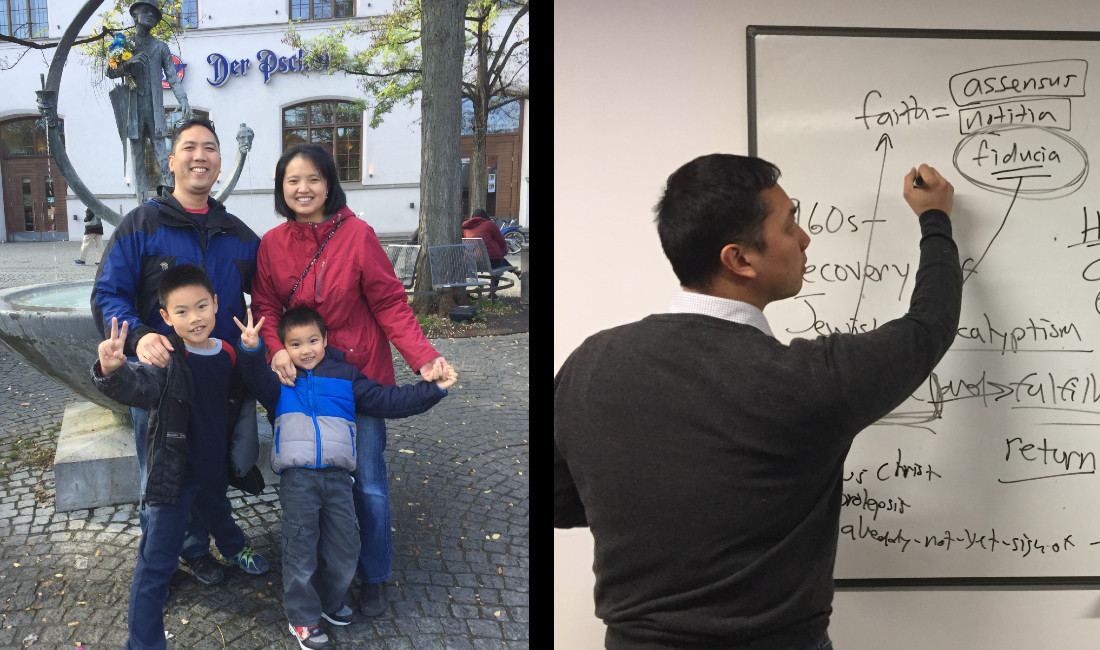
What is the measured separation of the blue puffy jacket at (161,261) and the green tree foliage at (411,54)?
0.43 metres

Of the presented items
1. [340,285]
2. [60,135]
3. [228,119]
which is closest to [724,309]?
[340,285]

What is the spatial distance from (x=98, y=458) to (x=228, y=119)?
82 cm

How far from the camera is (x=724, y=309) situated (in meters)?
1.37

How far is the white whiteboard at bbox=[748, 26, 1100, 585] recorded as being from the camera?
6.18 ft

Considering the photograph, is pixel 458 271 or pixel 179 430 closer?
pixel 179 430

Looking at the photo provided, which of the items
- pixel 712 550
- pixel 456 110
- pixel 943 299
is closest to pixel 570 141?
pixel 456 110

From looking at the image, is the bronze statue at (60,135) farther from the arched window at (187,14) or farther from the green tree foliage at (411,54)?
the green tree foliage at (411,54)

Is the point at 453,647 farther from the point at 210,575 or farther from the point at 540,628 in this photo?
the point at 210,575

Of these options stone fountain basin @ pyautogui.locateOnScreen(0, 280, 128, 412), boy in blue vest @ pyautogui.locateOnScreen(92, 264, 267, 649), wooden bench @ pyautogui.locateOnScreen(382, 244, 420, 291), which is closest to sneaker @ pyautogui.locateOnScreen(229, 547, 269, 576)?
boy in blue vest @ pyautogui.locateOnScreen(92, 264, 267, 649)

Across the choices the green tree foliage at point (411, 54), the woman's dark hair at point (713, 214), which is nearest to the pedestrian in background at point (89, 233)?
the green tree foliage at point (411, 54)

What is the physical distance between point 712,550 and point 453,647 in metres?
0.79

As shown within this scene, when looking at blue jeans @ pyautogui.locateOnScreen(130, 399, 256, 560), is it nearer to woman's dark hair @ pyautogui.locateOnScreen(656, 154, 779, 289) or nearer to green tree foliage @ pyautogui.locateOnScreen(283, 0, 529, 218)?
green tree foliage @ pyautogui.locateOnScreen(283, 0, 529, 218)

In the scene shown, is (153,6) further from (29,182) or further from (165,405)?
(165,405)

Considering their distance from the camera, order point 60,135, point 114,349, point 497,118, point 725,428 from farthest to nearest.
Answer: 1. point 497,118
2. point 60,135
3. point 114,349
4. point 725,428
